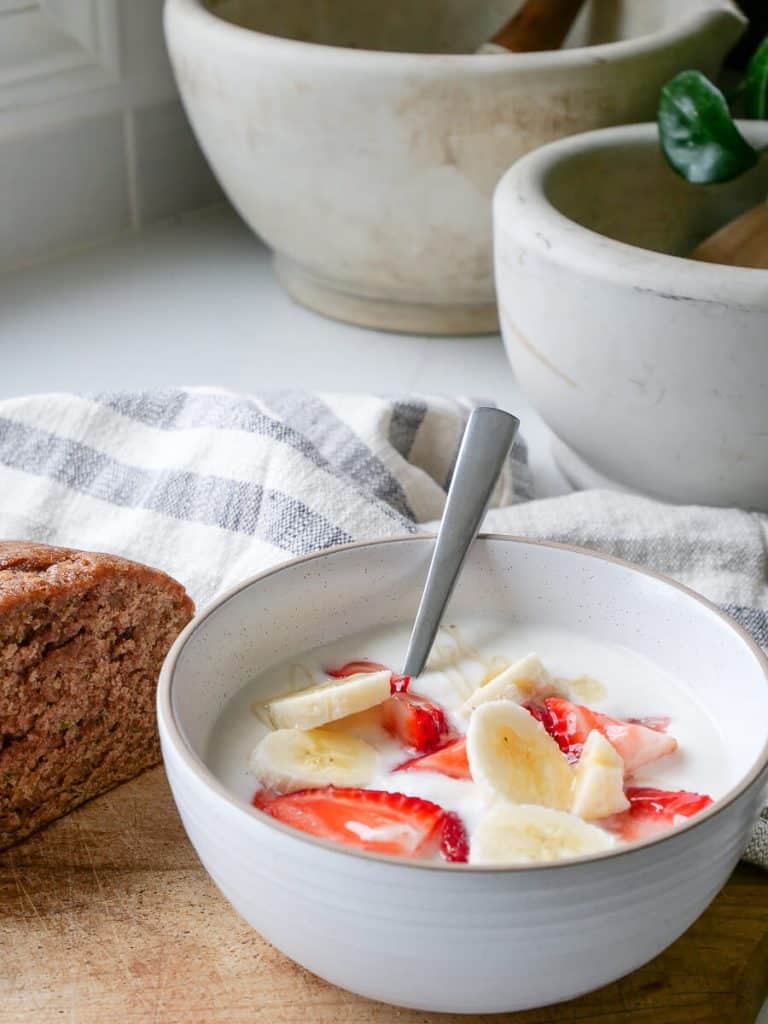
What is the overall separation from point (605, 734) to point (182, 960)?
0.88ft

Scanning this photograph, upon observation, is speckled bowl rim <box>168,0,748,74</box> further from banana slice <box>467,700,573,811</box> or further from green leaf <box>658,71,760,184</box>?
banana slice <box>467,700,573,811</box>

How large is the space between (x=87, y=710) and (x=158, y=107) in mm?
1226

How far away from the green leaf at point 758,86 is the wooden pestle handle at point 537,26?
10.0 inches

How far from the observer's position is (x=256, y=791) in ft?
2.59

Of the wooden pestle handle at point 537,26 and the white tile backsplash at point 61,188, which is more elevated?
the wooden pestle handle at point 537,26

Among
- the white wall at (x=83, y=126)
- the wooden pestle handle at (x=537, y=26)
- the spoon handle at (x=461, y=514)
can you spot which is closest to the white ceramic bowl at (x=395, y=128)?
the wooden pestle handle at (x=537, y=26)

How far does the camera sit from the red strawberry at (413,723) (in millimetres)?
816

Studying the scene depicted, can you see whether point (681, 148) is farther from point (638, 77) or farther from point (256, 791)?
point (256, 791)

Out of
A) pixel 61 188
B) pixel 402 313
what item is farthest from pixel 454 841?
pixel 61 188

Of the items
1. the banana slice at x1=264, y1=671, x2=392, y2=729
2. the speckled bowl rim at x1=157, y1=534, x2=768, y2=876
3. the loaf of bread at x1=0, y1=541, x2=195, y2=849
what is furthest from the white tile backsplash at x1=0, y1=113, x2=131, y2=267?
the banana slice at x1=264, y1=671, x2=392, y2=729

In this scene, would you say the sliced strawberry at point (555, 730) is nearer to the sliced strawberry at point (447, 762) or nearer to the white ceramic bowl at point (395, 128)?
the sliced strawberry at point (447, 762)

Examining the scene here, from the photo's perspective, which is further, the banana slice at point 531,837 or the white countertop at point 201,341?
the white countertop at point 201,341

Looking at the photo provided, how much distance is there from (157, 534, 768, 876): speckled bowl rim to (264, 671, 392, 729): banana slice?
73 millimetres

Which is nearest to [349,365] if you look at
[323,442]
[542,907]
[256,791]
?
[323,442]
